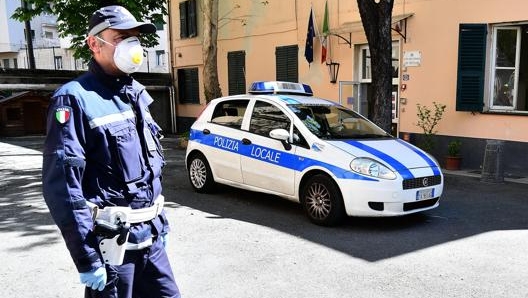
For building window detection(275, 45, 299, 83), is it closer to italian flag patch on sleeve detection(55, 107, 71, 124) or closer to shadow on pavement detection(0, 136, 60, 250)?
shadow on pavement detection(0, 136, 60, 250)

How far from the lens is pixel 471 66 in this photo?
10.2 metres

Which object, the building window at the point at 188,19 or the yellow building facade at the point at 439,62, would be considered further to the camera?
the building window at the point at 188,19

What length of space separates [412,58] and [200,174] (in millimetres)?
6042

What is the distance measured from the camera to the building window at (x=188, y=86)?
63.9 feet

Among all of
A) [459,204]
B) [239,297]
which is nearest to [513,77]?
[459,204]

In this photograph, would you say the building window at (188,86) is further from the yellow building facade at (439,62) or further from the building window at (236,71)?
the yellow building facade at (439,62)

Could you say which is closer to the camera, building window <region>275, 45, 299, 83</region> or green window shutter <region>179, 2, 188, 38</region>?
building window <region>275, 45, 299, 83</region>

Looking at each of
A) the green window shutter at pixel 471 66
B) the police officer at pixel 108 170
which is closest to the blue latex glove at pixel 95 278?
the police officer at pixel 108 170

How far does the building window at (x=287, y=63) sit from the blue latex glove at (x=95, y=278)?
12755mm

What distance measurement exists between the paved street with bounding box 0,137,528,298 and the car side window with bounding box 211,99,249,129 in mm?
1206

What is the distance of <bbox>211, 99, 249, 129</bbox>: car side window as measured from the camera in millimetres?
7484

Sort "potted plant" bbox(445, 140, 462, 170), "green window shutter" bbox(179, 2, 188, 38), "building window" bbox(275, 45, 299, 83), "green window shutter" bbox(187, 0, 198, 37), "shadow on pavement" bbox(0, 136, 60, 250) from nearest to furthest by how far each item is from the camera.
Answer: "shadow on pavement" bbox(0, 136, 60, 250) < "potted plant" bbox(445, 140, 462, 170) < "building window" bbox(275, 45, 299, 83) < "green window shutter" bbox(187, 0, 198, 37) < "green window shutter" bbox(179, 2, 188, 38)

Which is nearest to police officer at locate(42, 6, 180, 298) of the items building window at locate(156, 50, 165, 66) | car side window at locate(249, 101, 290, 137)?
car side window at locate(249, 101, 290, 137)

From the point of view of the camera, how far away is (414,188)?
5930 millimetres
